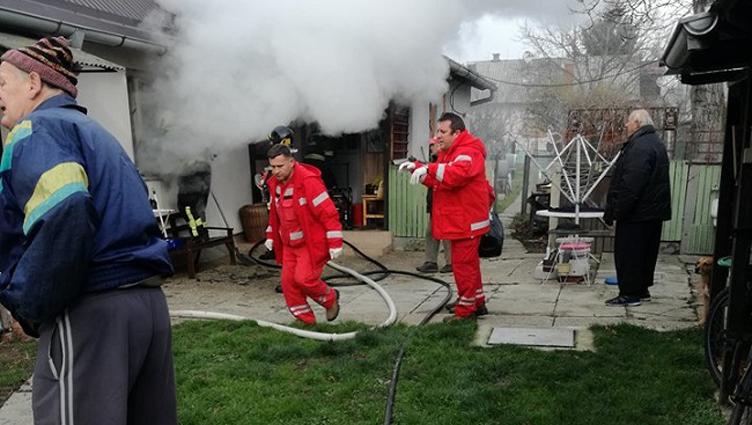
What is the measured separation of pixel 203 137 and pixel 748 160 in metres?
6.31

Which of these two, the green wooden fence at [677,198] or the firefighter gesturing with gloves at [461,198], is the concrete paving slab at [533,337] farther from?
the green wooden fence at [677,198]

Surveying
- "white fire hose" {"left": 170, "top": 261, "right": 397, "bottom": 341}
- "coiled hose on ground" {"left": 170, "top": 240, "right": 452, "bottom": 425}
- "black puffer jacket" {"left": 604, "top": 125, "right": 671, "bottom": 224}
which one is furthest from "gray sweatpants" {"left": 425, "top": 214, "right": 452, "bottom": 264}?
"black puffer jacket" {"left": 604, "top": 125, "right": 671, "bottom": 224}

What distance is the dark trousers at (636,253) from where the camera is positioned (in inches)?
221

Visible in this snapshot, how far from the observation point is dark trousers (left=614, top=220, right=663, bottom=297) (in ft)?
18.4

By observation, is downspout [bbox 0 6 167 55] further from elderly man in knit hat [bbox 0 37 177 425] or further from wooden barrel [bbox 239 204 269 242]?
elderly man in knit hat [bbox 0 37 177 425]

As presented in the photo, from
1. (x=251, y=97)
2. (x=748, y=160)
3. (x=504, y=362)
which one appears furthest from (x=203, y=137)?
(x=748, y=160)

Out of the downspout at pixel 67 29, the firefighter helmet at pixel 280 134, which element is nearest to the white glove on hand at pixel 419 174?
the firefighter helmet at pixel 280 134

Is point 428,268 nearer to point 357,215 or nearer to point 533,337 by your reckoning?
point 357,215

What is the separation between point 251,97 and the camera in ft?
24.0

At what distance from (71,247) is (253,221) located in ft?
25.5

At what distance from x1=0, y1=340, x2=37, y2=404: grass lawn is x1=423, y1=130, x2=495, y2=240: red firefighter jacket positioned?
11.8 ft

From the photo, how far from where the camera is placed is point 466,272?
17.7 ft

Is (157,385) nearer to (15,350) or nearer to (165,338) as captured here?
(165,338)

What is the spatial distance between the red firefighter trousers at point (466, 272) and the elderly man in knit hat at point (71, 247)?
11.8 ft
